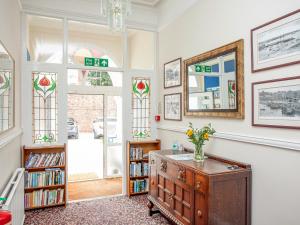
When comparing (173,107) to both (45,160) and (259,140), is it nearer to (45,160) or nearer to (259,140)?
(259,140)

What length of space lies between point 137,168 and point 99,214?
1.09 meters

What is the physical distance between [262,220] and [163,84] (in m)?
2.73

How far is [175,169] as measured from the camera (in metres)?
2.80

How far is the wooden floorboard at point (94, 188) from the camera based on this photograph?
4.38 metres

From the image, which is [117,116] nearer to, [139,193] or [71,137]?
[71,137]

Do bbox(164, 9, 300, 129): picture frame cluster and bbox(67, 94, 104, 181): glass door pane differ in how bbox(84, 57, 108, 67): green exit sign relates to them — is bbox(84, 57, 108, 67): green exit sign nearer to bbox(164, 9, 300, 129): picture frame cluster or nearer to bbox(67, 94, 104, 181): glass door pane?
bbox(67, 94, 104, 181): glass door pane

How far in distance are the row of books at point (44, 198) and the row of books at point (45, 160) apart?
413 mm

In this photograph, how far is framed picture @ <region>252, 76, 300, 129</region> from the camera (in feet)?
6.47

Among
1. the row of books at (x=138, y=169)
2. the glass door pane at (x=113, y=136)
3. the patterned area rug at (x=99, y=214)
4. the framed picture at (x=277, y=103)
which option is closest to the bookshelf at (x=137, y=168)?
the row of books at (x=138, y=169)

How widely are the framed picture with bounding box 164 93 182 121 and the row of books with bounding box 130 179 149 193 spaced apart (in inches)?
49.6

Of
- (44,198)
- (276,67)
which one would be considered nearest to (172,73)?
(276,67)

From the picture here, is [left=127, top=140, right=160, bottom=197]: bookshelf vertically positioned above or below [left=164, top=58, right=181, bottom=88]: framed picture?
below

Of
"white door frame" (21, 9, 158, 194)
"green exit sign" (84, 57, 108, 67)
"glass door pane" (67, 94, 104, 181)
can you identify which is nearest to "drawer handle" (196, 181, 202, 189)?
"white door frame" (21, 9, 158, 194)

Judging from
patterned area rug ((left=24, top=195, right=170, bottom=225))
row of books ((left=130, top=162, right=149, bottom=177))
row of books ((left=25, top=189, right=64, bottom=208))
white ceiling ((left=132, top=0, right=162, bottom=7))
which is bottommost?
patterned area rug ((left=24, top=195, right=170, bottom=225))
